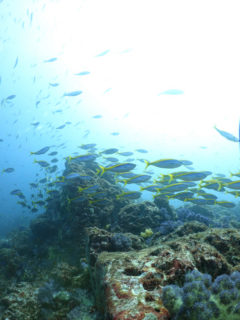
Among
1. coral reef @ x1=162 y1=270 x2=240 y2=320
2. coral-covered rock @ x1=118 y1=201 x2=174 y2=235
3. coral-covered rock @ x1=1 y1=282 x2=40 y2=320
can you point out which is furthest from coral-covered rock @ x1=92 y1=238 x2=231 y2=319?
coral-covered rock @ x1=118 y1=201 x2=174 y2=235

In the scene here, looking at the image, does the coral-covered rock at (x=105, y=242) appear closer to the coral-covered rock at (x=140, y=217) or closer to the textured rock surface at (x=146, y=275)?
the textured rock surface at (x=146, y=275)

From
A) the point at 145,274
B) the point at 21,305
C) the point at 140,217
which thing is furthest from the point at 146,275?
the point at 140,217

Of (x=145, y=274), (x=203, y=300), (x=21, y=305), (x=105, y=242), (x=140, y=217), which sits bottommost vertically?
(x=140, y=217)

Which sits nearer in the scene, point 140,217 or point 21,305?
point 21,305

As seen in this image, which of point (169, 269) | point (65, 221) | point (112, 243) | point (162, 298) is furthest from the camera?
point (65, 221)

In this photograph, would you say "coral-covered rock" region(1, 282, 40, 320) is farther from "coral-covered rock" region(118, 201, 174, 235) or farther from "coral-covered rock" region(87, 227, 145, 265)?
"coral-covered rock" region(118, 201, 174, 235)

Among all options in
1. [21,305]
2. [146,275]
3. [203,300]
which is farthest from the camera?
[21,305]

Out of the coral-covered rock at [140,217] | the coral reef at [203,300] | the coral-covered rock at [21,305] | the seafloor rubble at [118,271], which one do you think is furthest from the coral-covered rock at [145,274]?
the coral-covered rock at [140,217]

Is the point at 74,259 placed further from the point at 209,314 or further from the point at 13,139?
the point at 13,139

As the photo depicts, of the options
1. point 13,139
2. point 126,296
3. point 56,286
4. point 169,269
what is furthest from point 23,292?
point 13,139

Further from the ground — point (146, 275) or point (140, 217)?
point (146, 275)

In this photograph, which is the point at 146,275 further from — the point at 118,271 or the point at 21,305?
the point at 21,305

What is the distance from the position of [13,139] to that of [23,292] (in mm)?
133899

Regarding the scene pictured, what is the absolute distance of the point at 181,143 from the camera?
513 feet
